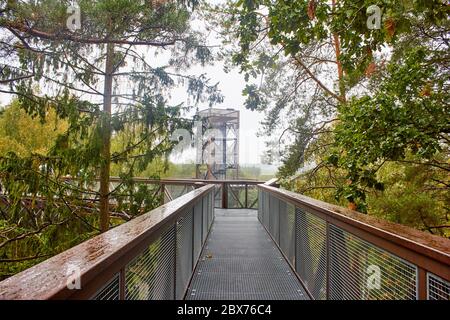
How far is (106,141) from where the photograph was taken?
22.8 feet

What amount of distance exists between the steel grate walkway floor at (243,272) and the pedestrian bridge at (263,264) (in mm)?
12

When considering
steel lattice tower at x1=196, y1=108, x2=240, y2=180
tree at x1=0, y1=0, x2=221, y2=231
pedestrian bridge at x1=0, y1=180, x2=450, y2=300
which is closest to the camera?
pedestrian bridge at x1=0, y1=180, x2=450, y2=300

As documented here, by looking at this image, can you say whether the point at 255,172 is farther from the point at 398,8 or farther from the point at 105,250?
the point at 105,250

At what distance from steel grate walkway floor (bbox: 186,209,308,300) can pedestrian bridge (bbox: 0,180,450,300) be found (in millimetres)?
12

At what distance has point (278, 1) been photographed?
3.61 metres

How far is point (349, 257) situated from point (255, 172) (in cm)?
1694

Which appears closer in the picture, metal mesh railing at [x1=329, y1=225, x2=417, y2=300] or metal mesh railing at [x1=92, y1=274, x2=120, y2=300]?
metal mesh railing at [x1=92, y1=274, x2=120, y2=300]

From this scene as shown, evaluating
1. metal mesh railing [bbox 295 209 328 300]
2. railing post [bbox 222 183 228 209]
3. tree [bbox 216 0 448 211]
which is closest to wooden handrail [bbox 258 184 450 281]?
metal mesh railing [bbox 295 209 328 300]

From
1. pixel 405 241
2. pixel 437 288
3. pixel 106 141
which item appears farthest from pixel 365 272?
pixel 106 141

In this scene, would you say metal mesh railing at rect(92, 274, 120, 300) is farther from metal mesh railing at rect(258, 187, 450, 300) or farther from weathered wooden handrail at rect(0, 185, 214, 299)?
metal mesh railing at rect(258, 187, 450, 300)

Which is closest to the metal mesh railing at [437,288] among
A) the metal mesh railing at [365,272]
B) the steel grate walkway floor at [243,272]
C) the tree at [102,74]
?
the metal mesh railing at [365,272]

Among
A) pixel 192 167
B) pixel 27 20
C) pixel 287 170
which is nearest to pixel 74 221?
pixel 27 20

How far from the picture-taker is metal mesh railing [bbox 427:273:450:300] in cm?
124

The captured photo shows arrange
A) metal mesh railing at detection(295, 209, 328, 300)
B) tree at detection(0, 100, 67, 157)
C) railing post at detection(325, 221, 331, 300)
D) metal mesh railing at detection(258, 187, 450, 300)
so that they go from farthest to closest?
tree at detection(0, 100, 67, 157), metal mesh railing at detection(295, 209, 328, 300), railing post at detection(325, 221, 331, 300), metal mesh railing at detection(258, 187, 450, 300)
